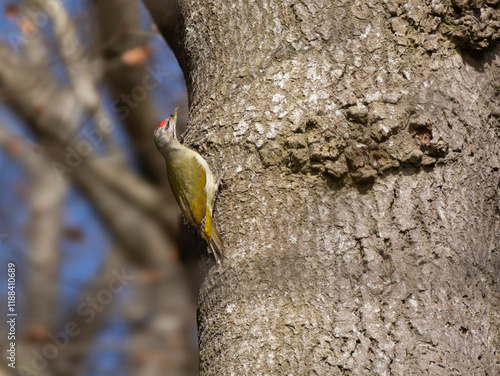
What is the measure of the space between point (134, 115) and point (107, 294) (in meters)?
2.14

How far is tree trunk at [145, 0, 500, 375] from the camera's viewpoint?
4.85 ft

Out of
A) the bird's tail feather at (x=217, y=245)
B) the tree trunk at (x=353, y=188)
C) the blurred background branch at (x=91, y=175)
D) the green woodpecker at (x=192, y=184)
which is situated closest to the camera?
the tree trunk at (x=353, y=188)

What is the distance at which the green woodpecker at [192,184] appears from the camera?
1.88 meters

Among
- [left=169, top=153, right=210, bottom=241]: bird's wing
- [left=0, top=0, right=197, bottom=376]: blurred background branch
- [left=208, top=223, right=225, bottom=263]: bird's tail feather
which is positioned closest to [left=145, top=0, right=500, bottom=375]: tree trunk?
[left=208, top=223, right=225, bottom=263]: bird's tail feather

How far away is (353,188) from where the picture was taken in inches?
64.4

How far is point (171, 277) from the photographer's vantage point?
18.2 ft

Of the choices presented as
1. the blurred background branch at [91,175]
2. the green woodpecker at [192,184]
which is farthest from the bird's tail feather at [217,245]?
the blurred background branch at [91,175]

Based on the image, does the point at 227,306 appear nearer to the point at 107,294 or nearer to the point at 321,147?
the point at 321,147

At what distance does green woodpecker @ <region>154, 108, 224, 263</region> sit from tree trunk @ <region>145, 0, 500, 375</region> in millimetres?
121

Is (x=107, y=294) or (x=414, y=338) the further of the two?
(x=107, y=294)

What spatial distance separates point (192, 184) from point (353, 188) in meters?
1.48

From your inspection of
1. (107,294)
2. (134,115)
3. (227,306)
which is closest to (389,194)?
(227,306)

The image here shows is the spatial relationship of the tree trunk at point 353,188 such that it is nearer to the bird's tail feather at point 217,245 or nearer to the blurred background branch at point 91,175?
the bird's tail feather at point 217,245

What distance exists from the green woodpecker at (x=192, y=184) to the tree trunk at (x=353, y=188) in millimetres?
121
